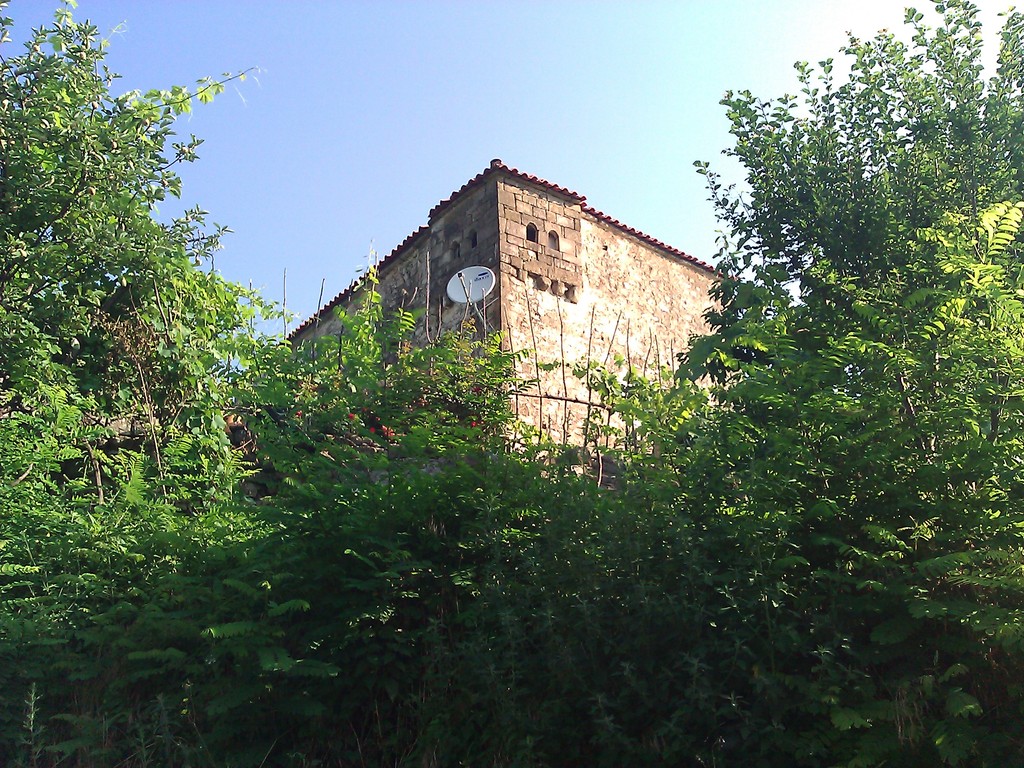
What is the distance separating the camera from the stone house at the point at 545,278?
1025 centimetres

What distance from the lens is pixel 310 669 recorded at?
4.25 m

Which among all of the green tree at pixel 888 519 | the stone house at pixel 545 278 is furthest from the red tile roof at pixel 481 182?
the green tree at pixel 888 519

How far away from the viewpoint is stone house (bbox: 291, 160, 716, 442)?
10.2 metres

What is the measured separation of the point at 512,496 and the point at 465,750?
1332 mm

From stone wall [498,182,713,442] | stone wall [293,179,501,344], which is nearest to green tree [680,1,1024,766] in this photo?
stone wall [498,182,713,442]

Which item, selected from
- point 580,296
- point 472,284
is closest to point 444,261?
point 472,284

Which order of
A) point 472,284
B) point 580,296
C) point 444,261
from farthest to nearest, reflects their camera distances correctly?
point 444,261 → point 580,296 → point 472,284

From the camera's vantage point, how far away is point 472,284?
10.4 metres

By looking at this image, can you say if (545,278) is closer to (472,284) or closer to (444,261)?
(472,284)

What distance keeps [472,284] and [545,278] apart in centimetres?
98

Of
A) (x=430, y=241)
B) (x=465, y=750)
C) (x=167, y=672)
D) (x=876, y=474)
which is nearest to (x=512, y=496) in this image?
(x=465, y=750)

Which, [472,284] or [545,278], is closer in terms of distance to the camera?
[472,284]

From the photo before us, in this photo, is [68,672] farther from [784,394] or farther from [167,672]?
[784,394]

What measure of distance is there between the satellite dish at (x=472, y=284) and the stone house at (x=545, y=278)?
0.10m
